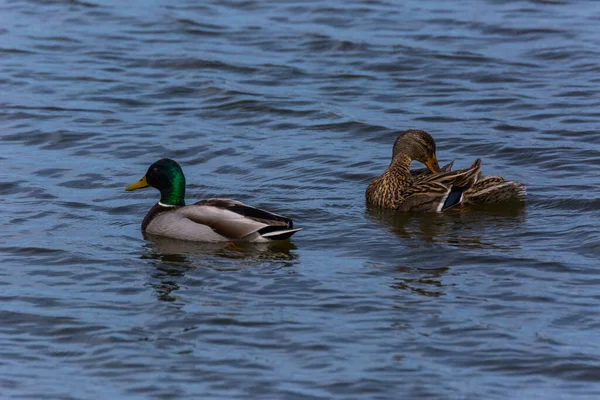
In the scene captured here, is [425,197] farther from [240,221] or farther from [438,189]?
[240,221]

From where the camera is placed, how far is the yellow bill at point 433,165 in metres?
13.6

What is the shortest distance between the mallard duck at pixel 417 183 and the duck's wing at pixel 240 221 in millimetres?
1713

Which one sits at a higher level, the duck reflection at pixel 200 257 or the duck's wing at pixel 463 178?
the duck's wing at pixel 463 178

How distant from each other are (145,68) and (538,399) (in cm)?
1310

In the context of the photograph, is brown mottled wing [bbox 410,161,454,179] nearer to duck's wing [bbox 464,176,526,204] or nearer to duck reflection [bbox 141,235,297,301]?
duck's wing [bbox 464,176,526,204]

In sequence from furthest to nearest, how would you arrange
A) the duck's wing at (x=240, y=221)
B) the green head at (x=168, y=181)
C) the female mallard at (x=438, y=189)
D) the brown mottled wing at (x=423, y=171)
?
the brown mottled wing at (x=423, y=171) → the female mallard at (x=438, y=189) → the green head at (x=168, y=181) → the duck's wing at (x=240, y=221)

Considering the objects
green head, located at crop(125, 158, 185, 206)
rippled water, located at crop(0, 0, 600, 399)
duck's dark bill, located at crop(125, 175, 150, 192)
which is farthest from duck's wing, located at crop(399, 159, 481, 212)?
duck's dark bill, located at crop(125, 175, 150, 192)

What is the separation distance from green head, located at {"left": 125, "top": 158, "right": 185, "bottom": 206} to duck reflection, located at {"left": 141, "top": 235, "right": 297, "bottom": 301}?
65 centimetres

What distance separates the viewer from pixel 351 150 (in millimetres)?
15445

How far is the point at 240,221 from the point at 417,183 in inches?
93.9

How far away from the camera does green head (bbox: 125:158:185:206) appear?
1252 centimetres

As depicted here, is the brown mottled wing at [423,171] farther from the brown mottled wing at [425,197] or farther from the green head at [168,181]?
the green head at [168,181]

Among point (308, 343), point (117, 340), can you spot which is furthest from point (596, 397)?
point (117, 340)

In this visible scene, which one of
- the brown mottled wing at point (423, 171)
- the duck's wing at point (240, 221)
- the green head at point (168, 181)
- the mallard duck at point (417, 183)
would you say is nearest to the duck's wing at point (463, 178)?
the mallard duck at point (417, 183)
